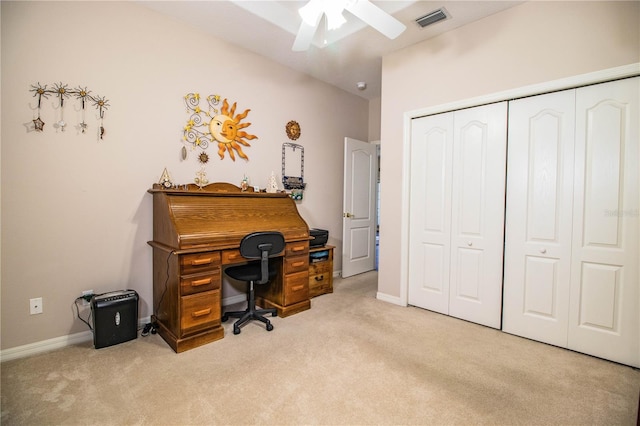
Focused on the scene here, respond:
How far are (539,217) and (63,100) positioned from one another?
152 inches

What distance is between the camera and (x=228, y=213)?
2711 millimetres

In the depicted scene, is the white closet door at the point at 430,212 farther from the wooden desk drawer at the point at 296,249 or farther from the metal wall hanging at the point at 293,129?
the metal wall hanging at the point at 293,129

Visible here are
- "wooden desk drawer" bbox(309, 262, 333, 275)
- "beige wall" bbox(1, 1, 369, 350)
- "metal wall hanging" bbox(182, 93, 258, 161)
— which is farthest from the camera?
"wooden desk drawer" bbox(309, 262, 333, 275)

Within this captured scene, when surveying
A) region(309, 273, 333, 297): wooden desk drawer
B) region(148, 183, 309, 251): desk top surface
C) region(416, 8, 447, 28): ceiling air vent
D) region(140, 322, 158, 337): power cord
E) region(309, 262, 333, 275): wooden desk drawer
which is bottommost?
region(140, 322, 158, 337): power cord

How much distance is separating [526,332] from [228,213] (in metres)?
2.79

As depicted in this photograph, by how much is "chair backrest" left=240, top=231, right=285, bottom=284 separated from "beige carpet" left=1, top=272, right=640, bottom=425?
617 mm

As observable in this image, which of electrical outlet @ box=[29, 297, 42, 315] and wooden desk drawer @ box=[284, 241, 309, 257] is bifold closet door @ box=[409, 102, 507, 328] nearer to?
wooden desk drawer @ box=[284, 241, 309, 257]

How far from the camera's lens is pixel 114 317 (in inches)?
88.4

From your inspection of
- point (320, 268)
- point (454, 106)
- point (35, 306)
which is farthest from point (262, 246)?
point (454, 106)

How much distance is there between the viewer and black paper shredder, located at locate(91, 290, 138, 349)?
2.19 m

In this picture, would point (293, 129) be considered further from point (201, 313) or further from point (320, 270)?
point (201, 313)

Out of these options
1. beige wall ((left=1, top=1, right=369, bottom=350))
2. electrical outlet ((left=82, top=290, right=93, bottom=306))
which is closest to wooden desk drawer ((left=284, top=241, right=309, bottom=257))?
beige wall ((left=1, top=1, right=369, bottom=350))

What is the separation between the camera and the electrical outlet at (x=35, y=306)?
84.4 inches

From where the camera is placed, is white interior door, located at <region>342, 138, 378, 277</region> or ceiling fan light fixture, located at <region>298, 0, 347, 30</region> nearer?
ceiling fan light fixture, located at <region>298, 0, 347, 30</region>
